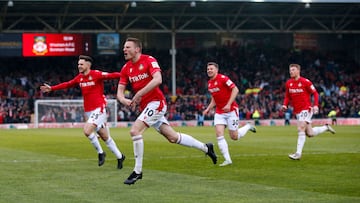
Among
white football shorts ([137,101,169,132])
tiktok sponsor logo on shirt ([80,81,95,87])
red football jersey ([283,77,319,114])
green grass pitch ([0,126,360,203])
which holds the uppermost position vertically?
tiktok sponsor logo on shirt ([80,81,95,87])

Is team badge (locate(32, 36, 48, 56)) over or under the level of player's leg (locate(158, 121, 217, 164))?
over

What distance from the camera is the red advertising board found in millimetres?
51688

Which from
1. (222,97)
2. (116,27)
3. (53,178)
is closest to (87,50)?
(116,27)

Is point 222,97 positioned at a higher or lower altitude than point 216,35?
lower

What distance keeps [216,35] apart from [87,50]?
1338 centimetres

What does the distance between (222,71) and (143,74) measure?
157ft

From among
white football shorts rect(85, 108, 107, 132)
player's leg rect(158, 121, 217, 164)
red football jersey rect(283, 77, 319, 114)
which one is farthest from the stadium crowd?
player's leg rect(158, 121, 217, 164)

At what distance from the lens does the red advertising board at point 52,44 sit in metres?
51.7

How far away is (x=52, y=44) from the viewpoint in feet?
171

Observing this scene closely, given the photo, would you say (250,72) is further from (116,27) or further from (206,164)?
(206,164)

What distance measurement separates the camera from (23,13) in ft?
176

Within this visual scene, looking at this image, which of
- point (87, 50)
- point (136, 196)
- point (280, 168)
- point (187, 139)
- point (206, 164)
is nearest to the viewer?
point (136, 196)

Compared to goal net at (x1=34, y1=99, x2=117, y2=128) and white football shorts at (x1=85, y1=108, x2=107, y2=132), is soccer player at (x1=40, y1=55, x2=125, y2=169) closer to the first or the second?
white football shorts at (x1=85, y1=108, x2=107, y2=132)

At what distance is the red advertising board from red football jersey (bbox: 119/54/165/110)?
A: 3904cm
